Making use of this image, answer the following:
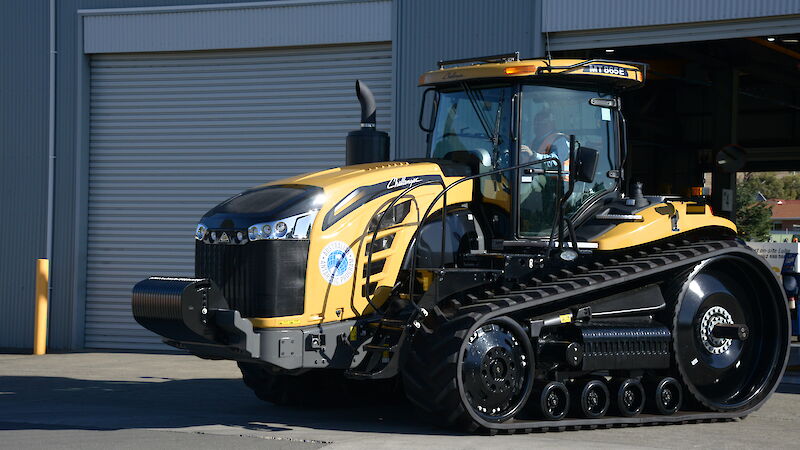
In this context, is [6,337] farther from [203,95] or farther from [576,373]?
[576,373]

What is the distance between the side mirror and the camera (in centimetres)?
914

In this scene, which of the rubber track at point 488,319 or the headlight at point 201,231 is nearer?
the rubber track at point 488,319

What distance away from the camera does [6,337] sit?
17.2 m

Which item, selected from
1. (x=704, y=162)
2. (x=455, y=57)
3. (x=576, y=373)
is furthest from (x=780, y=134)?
(x=576, y=373)

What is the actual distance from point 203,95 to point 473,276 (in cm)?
870

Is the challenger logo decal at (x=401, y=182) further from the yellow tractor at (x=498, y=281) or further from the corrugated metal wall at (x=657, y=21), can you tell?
the corrugated metal wall at (x=657, y=21)

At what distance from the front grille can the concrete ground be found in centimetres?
95

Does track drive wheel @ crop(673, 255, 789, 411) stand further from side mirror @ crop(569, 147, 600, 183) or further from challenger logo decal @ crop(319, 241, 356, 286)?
challenger logo decal @ crop(319, 241, 356, 286)

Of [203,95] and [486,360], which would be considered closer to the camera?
[486,360]

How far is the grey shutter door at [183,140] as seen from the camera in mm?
16312

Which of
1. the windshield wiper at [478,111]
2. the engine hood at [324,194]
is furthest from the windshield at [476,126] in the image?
the engine hood at [324,194]

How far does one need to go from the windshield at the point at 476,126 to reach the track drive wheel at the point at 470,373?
5.45ft

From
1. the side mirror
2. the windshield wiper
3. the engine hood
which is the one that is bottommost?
the engine hood

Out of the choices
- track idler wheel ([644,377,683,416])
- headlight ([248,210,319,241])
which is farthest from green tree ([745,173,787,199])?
headlight ([248,210,319,241])
